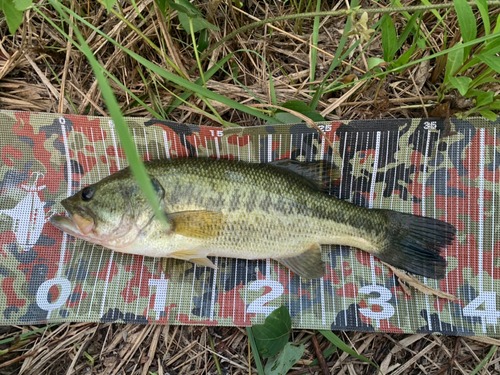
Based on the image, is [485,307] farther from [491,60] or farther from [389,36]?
[389,36]

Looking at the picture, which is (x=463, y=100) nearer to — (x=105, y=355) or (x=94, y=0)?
(x=94, y=0)

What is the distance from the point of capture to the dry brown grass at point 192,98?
2691 millimetres

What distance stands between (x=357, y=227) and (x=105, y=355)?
2.37m

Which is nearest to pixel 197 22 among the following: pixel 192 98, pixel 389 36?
pixel 192 98

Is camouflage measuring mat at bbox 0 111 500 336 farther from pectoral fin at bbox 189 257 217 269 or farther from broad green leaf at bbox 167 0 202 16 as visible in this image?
broad green leaf at bbox 167 0 202 16

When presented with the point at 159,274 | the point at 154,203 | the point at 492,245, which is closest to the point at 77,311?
the point at 159,274

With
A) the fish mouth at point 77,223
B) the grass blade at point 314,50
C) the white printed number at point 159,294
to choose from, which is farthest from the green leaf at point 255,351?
the grass blade at point 314,50

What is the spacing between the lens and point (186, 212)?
96.3 inches

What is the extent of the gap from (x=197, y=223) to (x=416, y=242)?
1.81m

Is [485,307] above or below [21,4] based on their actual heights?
below

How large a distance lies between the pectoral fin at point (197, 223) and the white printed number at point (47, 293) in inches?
44.4

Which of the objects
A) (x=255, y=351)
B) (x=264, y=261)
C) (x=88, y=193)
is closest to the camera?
(x=88, y=193)

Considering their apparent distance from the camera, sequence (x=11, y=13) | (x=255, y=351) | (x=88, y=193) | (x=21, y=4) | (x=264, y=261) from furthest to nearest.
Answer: (x=264, y=261) → (x=255, y=351) → (x=88, y=193) → (x=11, y=13) → (x=21, y=4)

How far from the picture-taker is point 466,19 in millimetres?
2113
